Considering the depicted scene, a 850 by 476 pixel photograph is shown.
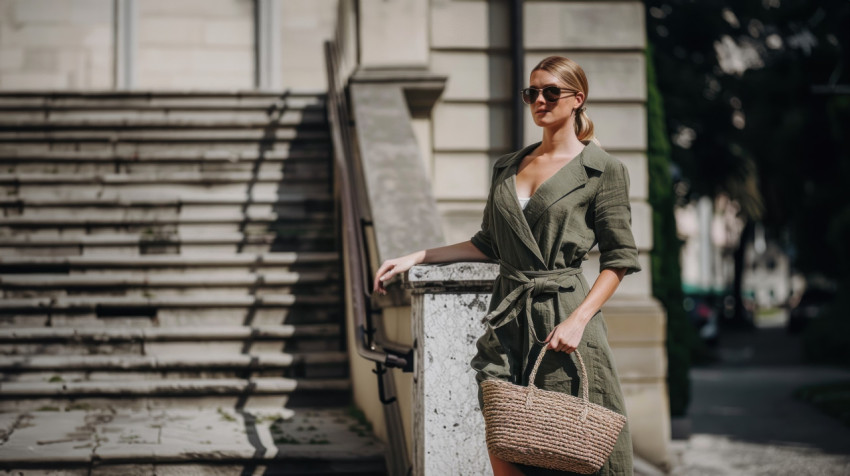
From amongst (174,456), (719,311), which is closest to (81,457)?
(174,456)

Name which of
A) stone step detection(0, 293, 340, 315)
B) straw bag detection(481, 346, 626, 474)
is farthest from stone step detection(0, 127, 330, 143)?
straw bag detection(481, 346, 626, 474)

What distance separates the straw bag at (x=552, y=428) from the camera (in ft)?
9.16

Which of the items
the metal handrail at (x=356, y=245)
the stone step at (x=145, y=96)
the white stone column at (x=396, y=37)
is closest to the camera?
the metal handrail at (x=356, y=245)

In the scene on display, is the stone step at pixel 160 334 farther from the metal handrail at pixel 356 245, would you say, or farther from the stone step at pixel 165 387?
the metal handrail at pixel 356 245

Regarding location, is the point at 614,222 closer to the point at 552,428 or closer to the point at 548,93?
the point at 548,93

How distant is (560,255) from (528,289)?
14 centimetres

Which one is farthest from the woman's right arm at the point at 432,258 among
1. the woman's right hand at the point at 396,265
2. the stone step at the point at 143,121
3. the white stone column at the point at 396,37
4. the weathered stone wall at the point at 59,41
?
the weathered stone wall at the point at 59,41

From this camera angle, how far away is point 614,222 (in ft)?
9.86

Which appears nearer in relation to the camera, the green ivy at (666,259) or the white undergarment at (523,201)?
the white undergarment at (523,201)

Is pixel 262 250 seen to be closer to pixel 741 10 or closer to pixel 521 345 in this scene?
pixel 521 345

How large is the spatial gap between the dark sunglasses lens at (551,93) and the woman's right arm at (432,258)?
71 centimetres

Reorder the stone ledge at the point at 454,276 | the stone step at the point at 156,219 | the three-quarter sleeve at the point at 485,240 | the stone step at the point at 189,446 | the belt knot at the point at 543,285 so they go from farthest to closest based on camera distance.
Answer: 1. the stone step at the point at 156,219
2. the stone step at the point at 189,446
3. the stone ledge at the point at 454,276
4. the three-quarter sleeve at the point at 485,240
5. the belt knot at the point at 543,285

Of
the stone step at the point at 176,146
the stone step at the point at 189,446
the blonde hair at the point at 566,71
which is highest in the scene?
the stone step at the point at 176,146

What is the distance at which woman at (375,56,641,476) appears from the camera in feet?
9.77
